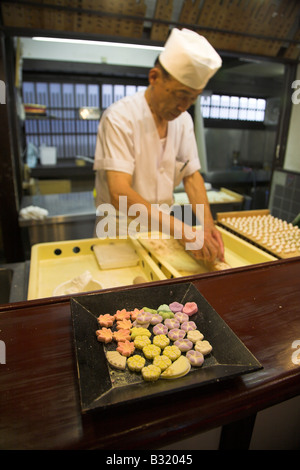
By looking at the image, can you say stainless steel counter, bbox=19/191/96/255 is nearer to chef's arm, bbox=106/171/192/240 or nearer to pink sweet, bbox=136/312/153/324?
chef's arm, bbox=106/171/192/240

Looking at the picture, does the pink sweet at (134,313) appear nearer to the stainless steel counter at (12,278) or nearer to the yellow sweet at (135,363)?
the yellow sweet at (135,363)

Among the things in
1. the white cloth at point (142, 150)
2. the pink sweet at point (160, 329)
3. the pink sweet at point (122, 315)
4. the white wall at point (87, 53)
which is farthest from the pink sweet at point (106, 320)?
the white wall at point (87, 53)

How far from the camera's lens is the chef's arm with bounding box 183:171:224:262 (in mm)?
1691

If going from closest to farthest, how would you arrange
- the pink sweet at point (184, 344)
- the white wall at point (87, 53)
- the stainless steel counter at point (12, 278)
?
the pink sweet at point (184, 344) < the stainless steel counter at point (12, 278) < the white wall at point (87, 53)

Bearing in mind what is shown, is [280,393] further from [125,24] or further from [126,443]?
[125,24]

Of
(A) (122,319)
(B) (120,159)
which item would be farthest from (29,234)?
(A) (122,319)

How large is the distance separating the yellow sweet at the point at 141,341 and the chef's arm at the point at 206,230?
0.89 meters

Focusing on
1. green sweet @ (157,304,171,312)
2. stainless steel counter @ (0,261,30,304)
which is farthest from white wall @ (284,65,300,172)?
green sweet @ (157,304,171,312)

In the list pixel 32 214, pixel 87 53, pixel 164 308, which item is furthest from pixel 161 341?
pixel 87 53

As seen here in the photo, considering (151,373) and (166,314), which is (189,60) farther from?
(151,373)

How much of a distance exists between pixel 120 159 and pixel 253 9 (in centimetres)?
239

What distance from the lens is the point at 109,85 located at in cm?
597

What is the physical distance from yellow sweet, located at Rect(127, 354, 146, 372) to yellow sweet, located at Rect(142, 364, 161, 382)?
17mm

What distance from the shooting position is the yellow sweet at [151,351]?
0.80 meters
